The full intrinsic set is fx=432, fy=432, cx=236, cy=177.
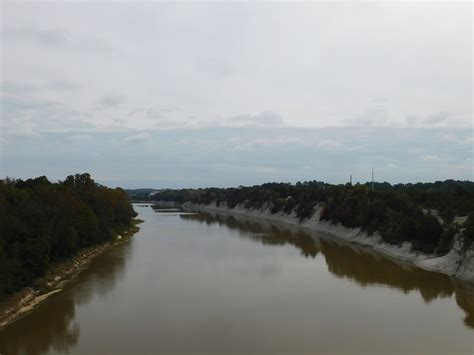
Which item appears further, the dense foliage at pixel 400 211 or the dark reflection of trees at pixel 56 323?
the dense foliage at pixel 400 211

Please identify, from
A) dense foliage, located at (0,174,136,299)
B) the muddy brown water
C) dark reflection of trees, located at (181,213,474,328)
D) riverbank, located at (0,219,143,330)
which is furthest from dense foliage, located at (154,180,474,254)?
dense foliage, located at (0,174,136,299)

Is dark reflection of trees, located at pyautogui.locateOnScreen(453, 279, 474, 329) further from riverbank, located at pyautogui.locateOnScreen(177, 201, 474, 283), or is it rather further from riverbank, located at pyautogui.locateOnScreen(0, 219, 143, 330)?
riverbank, located at pyautogui.locateOnScreen(0, 219, 143, 330)

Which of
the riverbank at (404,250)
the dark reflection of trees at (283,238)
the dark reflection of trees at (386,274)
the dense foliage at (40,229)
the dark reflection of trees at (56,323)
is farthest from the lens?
the dark reflection of trees at (283,238)

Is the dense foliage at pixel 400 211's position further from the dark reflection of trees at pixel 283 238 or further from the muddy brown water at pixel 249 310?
the dark reflection of trees at pixel 283 238

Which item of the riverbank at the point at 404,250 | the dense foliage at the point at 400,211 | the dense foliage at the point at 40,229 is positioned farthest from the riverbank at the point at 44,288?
the dense foliage at the point at 400,211

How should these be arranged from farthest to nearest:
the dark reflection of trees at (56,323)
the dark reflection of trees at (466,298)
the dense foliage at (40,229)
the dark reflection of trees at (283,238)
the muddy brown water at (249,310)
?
the dark reflection of trees at (283,238)
the dense foliage at (40,229)
the dark reflection of trees at (466,298)
the dark reflection of trees at (56,323)
the muddy brown water at (249,310)

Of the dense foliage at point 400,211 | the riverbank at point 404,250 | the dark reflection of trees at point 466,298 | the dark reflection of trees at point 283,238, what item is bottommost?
A: the dark reflection of trees at point 466,298

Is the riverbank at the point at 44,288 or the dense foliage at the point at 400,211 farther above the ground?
the dense foliage at the point at 400,211

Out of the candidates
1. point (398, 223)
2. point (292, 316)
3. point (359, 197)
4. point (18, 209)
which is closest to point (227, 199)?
point (359, 197)

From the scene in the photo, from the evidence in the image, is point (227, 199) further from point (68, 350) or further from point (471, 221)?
point (68, 350)
